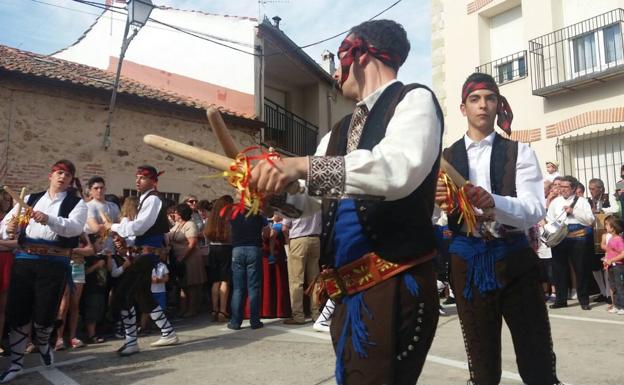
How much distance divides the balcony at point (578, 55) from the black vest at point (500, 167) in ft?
30.2

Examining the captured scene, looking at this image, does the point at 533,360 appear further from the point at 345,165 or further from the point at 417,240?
the point at 345,165

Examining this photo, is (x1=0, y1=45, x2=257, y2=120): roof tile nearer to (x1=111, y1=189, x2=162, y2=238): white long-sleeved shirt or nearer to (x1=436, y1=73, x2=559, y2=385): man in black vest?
(x1=111, y1=189, x2=162, y2=238): white long-sleeved shirt

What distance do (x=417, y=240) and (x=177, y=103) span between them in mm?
11176

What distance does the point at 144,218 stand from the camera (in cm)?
559

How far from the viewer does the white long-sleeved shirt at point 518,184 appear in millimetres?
2471

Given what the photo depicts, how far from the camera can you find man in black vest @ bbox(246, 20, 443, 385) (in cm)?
154

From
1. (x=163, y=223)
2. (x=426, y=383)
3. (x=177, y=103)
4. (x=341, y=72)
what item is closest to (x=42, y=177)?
(x=177, y=103)

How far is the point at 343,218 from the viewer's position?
6.07 feet

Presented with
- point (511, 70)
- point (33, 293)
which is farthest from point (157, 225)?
point (511, 70)

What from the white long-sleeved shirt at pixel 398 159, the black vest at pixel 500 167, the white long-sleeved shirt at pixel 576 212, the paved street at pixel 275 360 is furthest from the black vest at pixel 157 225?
the white long-sleeved shirt at pixel 576 212

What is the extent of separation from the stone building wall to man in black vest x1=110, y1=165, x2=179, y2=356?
122 inches

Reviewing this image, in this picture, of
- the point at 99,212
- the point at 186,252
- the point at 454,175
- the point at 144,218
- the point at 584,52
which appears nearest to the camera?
the point at 454,175

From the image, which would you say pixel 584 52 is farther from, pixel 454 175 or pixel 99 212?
pixel 454 175

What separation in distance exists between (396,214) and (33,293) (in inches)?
168
